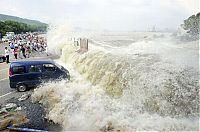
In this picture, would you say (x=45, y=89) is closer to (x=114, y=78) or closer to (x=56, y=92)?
(x=56, y=92)

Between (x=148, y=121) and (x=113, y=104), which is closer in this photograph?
(x=148, y=121)

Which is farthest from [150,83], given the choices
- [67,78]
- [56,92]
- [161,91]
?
[67,78]

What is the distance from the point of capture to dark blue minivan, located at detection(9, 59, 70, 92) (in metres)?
18.8

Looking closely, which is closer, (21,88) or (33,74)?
(33,74)

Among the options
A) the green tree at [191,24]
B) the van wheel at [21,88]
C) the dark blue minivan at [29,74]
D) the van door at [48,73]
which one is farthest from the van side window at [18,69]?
the green tree at [191,24]

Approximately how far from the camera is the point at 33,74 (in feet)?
61.9

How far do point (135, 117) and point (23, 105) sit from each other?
646cm

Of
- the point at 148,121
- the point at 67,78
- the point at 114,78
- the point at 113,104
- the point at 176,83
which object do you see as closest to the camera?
the point at 148,121

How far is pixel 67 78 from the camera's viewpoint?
1917 cm

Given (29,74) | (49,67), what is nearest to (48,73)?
(49,67)

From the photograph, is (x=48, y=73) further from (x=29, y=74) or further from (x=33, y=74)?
(x=29, y=74)

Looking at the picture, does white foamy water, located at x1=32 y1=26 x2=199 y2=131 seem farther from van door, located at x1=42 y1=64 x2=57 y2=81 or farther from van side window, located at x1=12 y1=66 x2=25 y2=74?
van side window, located at x1=12 y1=66 x2=25 y2=74

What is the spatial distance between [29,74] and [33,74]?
0.75 feet

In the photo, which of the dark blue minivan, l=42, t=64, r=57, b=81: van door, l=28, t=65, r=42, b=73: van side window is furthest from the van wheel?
l=42, t=64, r=57, b=81: van door
